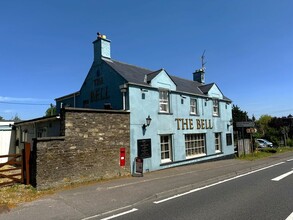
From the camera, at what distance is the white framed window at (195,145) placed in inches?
768

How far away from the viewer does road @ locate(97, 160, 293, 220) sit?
266 inches

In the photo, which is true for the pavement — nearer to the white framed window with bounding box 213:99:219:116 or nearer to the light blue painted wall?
the light blue painted wall

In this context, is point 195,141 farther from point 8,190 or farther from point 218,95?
point 8,190

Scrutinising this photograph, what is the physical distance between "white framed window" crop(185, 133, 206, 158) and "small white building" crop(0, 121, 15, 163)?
45.7ft

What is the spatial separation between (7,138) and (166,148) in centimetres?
1281

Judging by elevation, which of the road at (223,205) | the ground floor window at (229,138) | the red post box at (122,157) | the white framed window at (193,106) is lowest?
the road at (223,205)

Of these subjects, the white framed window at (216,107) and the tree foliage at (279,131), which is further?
the tree foliage at (279,131)

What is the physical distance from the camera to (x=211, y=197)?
8781 mm

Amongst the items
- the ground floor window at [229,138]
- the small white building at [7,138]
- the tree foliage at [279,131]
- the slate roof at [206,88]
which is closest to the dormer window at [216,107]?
the slate roof at [206,88]

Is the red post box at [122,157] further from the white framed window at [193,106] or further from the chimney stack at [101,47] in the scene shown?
the white framed window at [193,106]

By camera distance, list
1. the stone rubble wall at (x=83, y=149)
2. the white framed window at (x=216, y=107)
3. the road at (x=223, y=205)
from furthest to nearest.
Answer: the white framed window at (x=216, y=107)
the stone rubble wall at (x=83, y=149)
the road at (x=223, y=205)

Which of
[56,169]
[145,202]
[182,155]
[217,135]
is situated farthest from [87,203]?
[217,135]

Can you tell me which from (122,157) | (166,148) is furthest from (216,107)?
(122,157)

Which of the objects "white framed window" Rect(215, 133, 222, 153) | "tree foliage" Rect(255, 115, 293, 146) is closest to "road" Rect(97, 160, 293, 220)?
"white framed window" Rect(215, 133, 222, 153)
